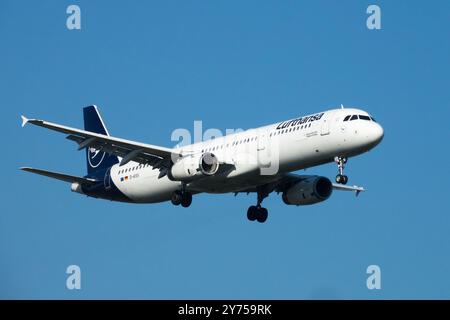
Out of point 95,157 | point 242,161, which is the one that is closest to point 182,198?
point 242,161

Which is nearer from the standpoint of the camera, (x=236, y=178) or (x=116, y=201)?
(x=236, y=178)

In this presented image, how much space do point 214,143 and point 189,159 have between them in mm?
2721

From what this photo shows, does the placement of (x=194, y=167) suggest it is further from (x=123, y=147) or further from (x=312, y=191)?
(x=312, y=191)

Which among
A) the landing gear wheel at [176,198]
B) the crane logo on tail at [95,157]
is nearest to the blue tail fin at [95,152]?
the crane logo on tail at [95,157]

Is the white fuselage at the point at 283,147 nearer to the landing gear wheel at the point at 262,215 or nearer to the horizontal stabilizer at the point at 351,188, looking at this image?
the landing gear wheel at the point at 262,215

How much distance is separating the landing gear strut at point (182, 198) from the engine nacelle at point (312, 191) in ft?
25.4

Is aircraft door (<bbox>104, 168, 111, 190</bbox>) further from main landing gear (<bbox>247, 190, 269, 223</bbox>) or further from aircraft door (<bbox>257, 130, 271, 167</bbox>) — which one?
aircraft door (<bbox>257, 130, 271, 167</bbox>)

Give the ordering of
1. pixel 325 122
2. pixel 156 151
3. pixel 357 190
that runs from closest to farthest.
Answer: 1. pixel 325 122
2. pixel 156 151
3. pixel 357 190

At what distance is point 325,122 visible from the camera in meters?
69.9

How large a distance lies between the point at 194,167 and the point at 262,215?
902 cm

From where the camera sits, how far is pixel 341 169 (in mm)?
69062

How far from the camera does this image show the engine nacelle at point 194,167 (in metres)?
72.2
